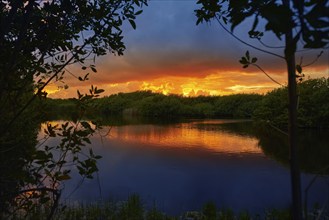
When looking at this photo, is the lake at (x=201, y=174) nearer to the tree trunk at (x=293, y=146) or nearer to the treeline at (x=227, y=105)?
the tree trunk at (x=293, y=146)

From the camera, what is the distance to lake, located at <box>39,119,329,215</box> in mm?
10891

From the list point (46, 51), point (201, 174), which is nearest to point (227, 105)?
point (201, 174)

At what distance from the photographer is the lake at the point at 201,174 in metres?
10.9

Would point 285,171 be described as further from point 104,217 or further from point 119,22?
point 119,22

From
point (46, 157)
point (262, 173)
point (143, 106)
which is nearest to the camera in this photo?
point (46, 157)

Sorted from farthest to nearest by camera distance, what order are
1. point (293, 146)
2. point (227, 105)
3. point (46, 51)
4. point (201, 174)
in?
point (227, 105)
point (201, 174)
point (46, 51)
point (293, 146)

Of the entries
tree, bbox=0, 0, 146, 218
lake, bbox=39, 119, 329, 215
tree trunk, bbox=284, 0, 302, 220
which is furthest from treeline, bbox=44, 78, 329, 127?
tree trunk, bbox=284, 0, 302, 220

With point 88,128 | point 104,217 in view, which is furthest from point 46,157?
point 104,217

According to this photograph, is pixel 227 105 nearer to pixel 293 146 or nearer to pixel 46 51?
pixel 46 51

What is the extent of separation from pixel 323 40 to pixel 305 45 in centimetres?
5

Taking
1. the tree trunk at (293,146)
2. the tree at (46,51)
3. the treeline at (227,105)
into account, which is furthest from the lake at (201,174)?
the treeline at (227,105)

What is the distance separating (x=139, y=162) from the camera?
687 inches

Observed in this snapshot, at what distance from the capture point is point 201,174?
591 inches

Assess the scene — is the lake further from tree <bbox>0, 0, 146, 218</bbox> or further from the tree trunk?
the tree trunk
